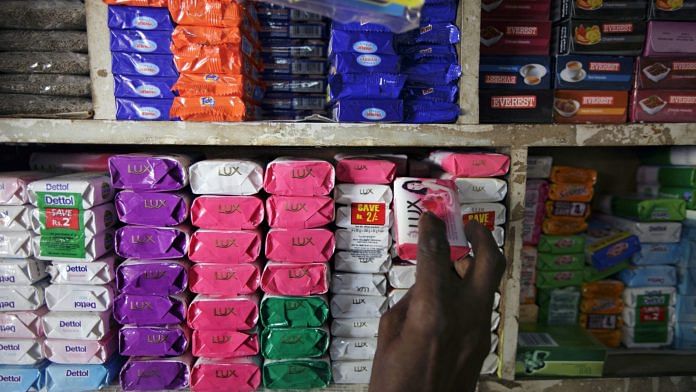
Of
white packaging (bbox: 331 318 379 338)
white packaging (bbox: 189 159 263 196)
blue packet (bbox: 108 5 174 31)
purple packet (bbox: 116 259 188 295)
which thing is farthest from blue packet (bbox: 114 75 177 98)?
white packaging (bbox: 331 318 379 338)

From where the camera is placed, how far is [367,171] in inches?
45.8

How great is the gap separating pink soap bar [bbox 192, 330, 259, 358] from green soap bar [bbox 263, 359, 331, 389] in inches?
3.8

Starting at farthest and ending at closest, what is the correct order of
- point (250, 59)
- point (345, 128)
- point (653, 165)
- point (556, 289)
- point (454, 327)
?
point (653, 165) → point (556, 289) → point (250, 59) → point (345, 128) → point (454, 327)

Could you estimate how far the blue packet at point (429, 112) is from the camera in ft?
3.93

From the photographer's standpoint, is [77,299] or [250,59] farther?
[250,59]

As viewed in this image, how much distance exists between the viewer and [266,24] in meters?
1.42

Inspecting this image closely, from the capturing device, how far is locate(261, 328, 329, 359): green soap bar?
1161 millimetres

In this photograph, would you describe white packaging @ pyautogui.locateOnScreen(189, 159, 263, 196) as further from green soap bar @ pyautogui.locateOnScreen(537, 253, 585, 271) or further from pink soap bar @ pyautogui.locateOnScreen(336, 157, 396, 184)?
green soap bar @ pyautogui.locateOnScreen(537, 253, 585, 271)

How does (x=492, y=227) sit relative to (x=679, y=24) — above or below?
below

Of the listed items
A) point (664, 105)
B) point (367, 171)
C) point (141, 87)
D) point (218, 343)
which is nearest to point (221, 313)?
point (218, 343)

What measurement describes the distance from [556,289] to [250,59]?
1427 millimetres

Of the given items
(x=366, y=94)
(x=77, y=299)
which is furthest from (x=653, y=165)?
(x=77, y=299)

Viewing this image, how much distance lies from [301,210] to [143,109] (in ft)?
1.82

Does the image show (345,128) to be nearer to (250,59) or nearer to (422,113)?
(422,113)
